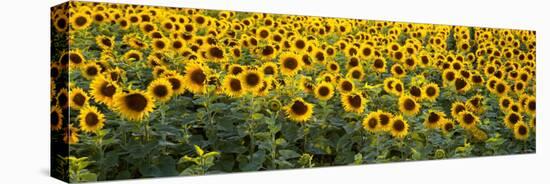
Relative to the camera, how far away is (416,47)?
344 inches

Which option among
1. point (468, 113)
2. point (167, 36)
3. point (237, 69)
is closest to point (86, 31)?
point (167, 36)

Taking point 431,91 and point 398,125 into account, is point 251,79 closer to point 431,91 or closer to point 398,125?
point 398,125

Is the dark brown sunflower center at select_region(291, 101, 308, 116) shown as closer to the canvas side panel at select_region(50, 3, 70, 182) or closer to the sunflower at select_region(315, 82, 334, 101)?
the sunflower at select_region(315, 82, 334, 101)

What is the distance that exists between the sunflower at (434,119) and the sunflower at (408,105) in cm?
18

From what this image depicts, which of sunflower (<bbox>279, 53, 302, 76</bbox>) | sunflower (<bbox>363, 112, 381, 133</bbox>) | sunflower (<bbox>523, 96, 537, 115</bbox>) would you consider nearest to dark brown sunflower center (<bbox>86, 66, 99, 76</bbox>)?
sunflower (<bbox>279, 53, 302, 76</bbox>)

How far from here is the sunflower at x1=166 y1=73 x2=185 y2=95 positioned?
7.23m

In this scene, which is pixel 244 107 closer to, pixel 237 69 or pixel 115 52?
pixel 237 69

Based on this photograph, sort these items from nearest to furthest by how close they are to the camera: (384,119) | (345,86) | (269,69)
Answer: (269,69) → (345,86) → (384,119)

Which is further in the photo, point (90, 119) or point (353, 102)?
point (353, 102)

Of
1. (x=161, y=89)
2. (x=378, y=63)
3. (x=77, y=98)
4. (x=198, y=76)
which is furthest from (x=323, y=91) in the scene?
(x=77, y=98)

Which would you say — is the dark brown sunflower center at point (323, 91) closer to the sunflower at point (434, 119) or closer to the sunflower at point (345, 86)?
the sunflower at point (345, 86)

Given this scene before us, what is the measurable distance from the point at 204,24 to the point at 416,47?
2.42 meters

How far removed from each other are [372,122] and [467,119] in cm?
128

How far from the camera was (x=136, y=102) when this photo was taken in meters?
7.02
